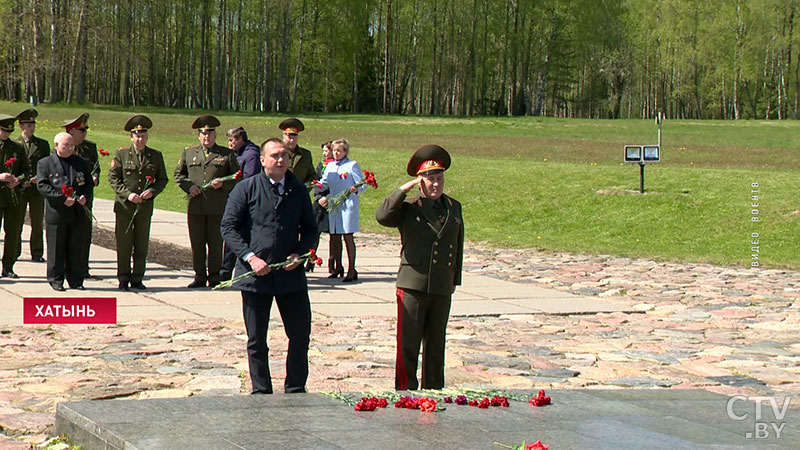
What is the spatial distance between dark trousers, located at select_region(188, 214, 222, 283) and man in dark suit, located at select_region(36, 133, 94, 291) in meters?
1.31

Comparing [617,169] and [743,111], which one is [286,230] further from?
[743,111]

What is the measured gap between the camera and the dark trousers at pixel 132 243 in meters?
13.4

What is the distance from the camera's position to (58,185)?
12992mm

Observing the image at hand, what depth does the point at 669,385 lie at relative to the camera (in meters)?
8.76

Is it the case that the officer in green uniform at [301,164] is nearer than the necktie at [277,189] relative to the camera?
No

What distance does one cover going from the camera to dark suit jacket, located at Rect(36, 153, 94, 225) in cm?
1299

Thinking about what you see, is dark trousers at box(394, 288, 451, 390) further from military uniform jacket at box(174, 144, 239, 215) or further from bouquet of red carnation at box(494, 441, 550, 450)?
military uniform jacket at box(174, 144, 239, 215)

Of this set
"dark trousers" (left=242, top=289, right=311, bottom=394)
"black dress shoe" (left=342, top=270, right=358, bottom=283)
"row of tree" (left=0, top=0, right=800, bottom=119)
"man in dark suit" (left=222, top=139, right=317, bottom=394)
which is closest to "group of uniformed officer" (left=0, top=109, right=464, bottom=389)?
"black dress shoe" (left=342, top=270, right=358, bottom=283)

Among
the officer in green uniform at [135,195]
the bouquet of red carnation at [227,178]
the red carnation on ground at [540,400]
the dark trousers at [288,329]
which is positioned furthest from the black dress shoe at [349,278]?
the red carnation on ground at [540,400]

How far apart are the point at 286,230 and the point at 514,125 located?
5640 cm

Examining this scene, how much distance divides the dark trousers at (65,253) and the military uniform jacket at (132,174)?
612mm

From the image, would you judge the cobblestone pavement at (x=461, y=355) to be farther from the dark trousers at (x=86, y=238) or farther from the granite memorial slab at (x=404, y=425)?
the dark trousers at (x=86, y=238)

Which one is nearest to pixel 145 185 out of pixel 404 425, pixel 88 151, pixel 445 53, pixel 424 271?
pixel 88 151

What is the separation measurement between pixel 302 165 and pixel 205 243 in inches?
64.8
